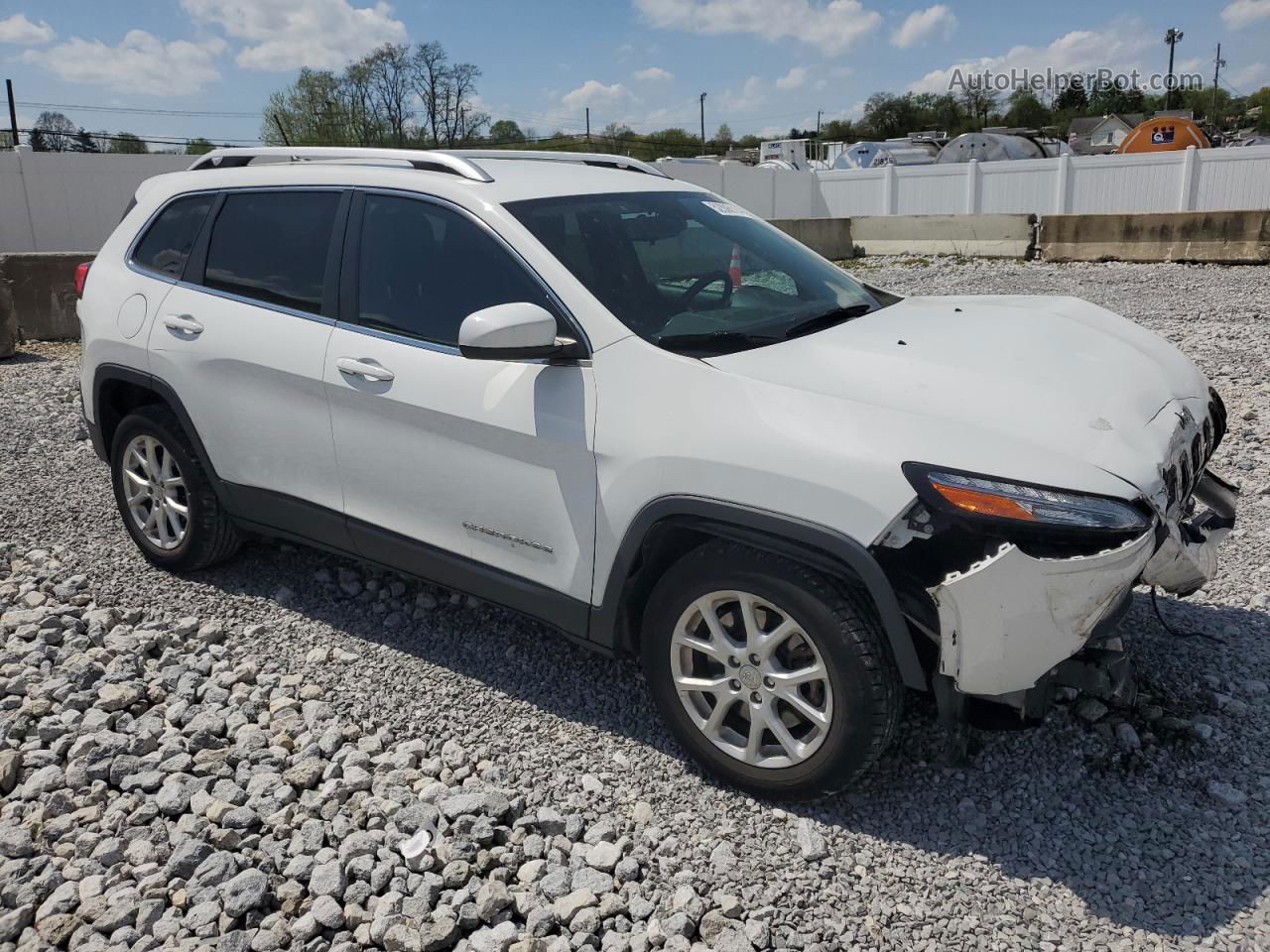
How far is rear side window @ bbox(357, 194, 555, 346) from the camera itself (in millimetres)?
3400

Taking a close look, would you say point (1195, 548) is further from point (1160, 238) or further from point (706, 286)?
point (1160, 238)

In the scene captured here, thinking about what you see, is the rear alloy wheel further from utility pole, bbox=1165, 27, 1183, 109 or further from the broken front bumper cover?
utility pole, bbox=1165, 27, 1183, 109

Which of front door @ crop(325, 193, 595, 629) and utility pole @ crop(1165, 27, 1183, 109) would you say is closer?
front door @ crop(325, 193, 595, 629)

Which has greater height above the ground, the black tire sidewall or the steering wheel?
the steering wheel

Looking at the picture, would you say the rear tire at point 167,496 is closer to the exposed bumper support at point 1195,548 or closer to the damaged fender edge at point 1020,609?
the damaged fender edge at point 1020,609

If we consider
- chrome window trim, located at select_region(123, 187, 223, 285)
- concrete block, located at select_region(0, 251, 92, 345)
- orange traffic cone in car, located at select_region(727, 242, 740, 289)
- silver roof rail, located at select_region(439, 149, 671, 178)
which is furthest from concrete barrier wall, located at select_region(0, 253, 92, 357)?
orange traffic cone in car, located at select_region(727, 242, 740, 289)

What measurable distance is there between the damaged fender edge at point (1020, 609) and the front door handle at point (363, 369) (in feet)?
6.64

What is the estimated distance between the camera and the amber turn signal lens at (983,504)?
2.51 meters

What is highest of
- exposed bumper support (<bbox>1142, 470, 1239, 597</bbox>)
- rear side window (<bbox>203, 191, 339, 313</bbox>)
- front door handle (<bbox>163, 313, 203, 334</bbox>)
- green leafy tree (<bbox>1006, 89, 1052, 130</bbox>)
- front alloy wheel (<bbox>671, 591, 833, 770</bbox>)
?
green leafy tree (<bbox>1006, 89, 1052, 130</bbox>)

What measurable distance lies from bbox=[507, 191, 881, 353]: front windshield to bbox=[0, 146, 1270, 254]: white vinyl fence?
60.9ft

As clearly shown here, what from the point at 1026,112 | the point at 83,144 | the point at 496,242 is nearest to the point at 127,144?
the point at 83,144

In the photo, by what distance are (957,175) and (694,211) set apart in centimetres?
2408

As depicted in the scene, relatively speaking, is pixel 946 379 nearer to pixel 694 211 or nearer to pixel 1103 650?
pixel 1103 650

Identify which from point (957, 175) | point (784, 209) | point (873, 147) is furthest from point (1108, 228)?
point (873, 147)
